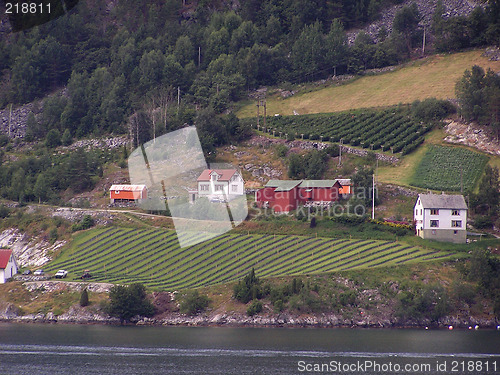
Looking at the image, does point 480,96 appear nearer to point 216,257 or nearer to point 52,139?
point 216,257

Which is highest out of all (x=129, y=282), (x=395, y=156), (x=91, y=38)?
(x=91, y=38)

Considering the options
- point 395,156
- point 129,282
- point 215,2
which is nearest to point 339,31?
point 215,2

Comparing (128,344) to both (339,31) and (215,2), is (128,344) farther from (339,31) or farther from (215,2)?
(215,2)

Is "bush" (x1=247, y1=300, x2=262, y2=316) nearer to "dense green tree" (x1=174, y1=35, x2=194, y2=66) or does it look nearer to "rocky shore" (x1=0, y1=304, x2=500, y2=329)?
"rocky shore" (x1=0, y1=304, x2=500, y2=329)

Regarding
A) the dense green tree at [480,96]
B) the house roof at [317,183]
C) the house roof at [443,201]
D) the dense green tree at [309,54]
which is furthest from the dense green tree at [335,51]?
the house roof at [443,201]

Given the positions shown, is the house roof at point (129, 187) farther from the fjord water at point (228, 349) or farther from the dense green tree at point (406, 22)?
the dense green tree at point (406, 22)

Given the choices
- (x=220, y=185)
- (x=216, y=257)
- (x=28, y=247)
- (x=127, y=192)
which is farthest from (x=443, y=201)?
(x=28, y=247)
